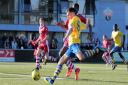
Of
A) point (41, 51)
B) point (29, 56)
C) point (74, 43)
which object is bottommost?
point (29, 56)

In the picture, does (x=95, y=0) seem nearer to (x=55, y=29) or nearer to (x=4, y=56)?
(x=55, y=29)

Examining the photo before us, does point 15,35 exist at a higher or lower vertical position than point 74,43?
lower

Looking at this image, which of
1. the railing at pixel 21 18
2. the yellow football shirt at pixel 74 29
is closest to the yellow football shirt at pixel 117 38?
the yellow football shirt at pixel 74 29

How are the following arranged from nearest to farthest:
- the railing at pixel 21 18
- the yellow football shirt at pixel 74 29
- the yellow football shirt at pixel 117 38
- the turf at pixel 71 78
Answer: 1. the yellow football shirt at pixel 74 29
2. the turf at pixel 71 78
3. the yellow football shirt at pixel 117 38
4. the railing at pixel 21 18

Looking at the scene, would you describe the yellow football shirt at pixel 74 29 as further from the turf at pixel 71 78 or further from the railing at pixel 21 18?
the railing at pixel 21 18

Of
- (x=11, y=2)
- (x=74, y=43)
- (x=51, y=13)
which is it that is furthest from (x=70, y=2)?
(x=74, y=43)

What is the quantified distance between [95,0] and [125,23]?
14.4 ft

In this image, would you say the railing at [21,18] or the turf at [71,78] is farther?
the railing at [21,18]

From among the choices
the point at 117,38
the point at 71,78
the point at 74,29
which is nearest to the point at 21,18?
the point at 117,38

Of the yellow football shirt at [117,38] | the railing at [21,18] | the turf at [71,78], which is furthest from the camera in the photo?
the railing at [21,18]

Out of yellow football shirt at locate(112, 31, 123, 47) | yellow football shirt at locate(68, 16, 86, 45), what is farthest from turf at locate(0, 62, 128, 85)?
yellow football shirt at locate(112, 31, 123, 47)

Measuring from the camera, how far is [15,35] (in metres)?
48.8

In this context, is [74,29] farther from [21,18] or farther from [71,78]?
[21,18]

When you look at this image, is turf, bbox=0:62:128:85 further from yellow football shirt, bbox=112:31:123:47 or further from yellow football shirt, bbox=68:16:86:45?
yellow football shirt, bbox=112:31:123:47
